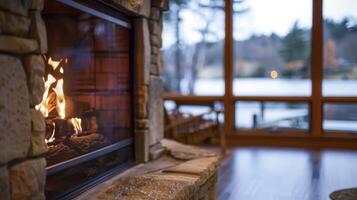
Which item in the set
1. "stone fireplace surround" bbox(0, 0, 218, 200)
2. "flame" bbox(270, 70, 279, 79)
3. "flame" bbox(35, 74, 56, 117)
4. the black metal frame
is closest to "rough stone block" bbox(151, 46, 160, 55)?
"stone fireplace surround" bbox(0, 0, 218, 200)

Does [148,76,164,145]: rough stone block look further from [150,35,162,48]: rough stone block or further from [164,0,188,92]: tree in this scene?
[164,0,188,92]: tree

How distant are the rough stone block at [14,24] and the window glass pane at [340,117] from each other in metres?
6.02

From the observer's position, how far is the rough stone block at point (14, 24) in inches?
74.2

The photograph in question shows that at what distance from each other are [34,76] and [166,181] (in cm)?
118

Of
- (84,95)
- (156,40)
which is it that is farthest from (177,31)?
(84,95)

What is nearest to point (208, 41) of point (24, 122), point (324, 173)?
point (324, 173)

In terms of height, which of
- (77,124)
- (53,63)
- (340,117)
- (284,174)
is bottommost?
(284,174)

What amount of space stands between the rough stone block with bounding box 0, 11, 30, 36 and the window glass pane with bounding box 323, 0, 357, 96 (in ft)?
19.7

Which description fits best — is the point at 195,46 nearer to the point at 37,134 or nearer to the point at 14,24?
the point at 37,134

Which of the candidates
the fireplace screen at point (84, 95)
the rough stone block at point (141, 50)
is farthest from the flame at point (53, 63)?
the rough stone block at point (141, 50)

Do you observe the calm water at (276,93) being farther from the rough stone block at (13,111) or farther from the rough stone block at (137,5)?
the rough stone block at (13,111)

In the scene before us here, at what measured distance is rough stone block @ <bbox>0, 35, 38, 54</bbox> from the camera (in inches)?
74.4

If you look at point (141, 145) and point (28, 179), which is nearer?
point (28, 179)

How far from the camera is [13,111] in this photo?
193 centimetres
